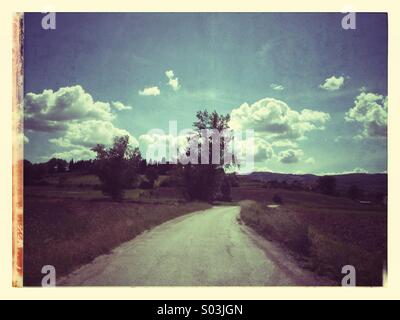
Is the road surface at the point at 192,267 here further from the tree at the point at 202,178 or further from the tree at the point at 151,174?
the tree at the point at 151,174

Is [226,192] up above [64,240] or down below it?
below

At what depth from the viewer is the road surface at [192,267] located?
9.21 m

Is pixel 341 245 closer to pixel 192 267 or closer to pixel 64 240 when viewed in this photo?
pixel 192 267

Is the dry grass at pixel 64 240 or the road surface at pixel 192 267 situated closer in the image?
the road surface at pixel 192 267

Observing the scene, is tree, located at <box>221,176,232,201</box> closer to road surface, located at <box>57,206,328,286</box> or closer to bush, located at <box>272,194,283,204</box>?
→ bush, located at <box>272,194,283,204</box>

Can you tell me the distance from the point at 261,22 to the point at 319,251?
8.99 m

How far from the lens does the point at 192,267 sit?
33.9 ft

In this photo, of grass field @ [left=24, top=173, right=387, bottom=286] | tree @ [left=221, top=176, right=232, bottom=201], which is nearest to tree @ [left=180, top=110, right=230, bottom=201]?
tree @ [left=221, top=176, right=232, bottom=201]

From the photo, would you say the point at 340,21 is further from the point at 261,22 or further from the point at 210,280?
the point at 210,280

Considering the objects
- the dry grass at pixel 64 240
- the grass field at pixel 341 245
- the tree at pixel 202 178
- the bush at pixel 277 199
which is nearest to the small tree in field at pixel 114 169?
the tree at pixel 202 178

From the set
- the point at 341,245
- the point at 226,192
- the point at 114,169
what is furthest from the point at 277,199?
the point at 341,245

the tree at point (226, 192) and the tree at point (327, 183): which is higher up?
the tree at point (327, 183)

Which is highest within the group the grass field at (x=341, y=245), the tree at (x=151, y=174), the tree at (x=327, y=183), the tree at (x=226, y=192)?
the tree at (x=327, y=183)

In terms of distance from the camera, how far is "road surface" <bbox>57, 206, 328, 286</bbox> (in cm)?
921
